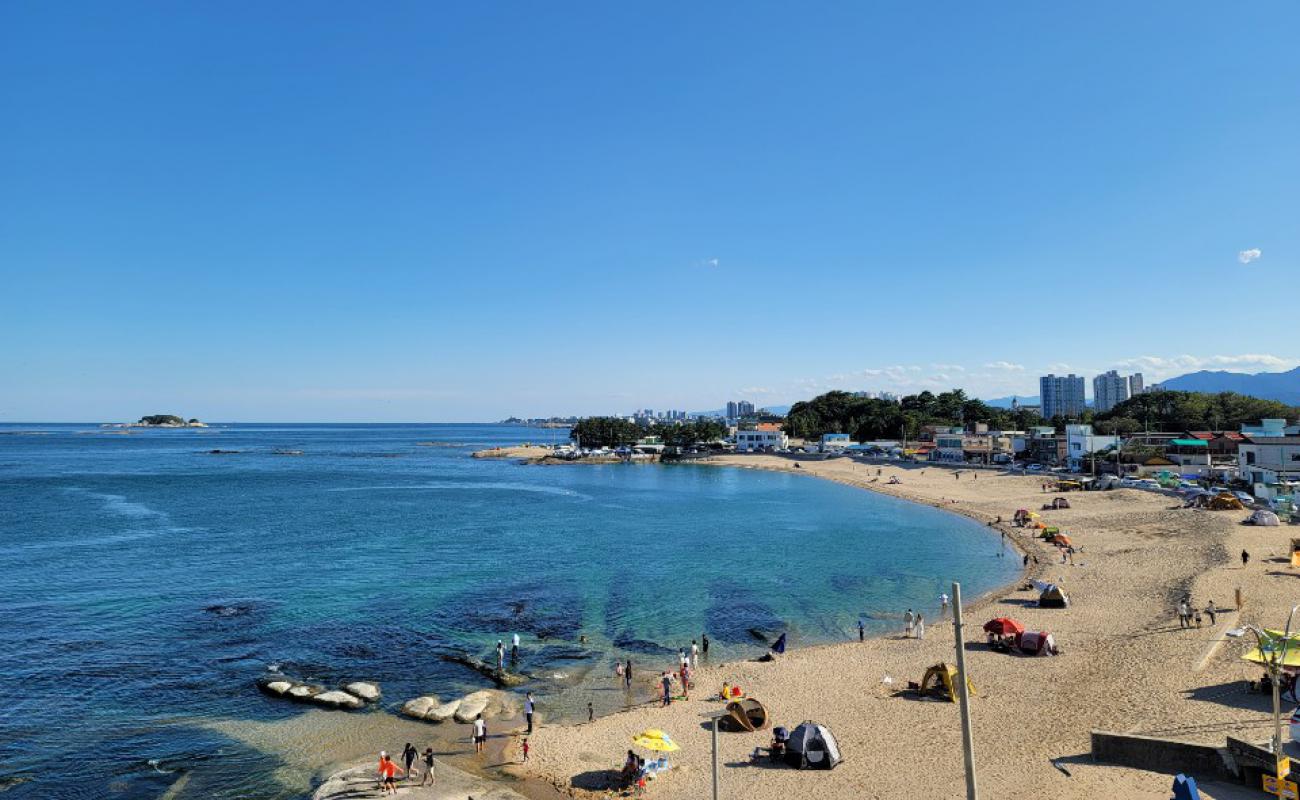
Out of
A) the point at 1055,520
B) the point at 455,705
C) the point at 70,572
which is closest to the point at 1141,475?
the point at 1055,520

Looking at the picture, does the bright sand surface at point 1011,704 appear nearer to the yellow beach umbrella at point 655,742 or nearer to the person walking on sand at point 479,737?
the yellow beach umbrella at point 655,742

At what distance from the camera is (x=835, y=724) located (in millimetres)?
21281

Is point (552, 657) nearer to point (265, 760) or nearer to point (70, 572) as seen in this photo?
point (265, 760)

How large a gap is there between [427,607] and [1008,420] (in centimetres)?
16709

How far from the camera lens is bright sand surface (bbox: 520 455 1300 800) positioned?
57.3 feet

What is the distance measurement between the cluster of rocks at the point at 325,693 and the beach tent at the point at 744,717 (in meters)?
12.0

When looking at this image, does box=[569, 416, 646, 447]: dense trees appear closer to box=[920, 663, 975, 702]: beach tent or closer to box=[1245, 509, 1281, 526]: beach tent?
box=[1245, 509, 1281, 526]: beach tent

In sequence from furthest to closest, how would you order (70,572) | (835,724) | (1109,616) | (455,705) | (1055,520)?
(1055,520)
(70,572)
(1109,616)
(455,705)
(835,724)

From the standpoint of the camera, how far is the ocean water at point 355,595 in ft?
73.8

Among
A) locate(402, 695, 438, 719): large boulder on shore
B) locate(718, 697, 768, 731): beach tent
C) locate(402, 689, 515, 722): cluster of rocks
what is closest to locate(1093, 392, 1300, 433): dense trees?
locate(718, 697, 768, 731): beach tent

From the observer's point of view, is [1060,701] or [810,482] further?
[810,482]

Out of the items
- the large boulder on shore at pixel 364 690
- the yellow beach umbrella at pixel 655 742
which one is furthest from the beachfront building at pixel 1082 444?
the large boulder on shore at pixel 364 690

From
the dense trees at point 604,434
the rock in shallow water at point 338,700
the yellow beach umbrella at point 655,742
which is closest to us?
the yellow beach umbrella at point 655,742

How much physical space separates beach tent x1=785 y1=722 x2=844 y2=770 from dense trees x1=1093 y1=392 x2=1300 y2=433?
13050cm
